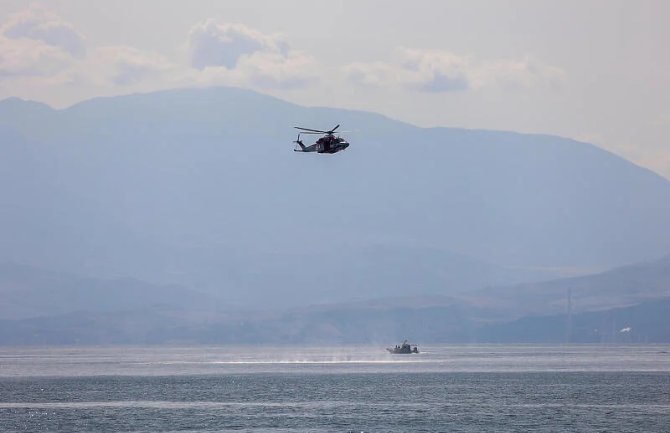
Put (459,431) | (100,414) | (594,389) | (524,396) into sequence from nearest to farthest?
1. (459,431)
2. (100,414)
3. (524,396)
4. (594,389)

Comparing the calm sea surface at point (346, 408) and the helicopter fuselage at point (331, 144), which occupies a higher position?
the helicopter fuselage at point (331, 144)

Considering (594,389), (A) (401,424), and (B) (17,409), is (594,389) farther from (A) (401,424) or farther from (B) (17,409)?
(B) (17,409)

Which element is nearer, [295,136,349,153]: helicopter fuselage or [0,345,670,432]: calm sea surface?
[0,345,670,432]: calm sea surface

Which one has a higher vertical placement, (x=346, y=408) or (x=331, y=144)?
(x=331, y=144)

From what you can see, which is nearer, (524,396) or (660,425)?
(660,425)

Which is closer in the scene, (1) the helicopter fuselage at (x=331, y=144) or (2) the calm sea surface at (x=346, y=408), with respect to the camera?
(2) the calm sea surface at (x=346, y=408)

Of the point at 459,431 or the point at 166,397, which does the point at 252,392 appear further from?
the point at 459,431

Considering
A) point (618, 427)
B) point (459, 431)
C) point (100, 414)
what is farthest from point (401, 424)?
point (100, 414)

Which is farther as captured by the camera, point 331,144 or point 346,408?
point 346,408

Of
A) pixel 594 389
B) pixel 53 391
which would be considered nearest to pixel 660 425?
pixel 594 389

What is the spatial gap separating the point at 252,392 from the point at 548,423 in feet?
206

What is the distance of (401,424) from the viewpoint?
132 m

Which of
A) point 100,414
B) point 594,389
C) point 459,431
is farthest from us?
point 594,389

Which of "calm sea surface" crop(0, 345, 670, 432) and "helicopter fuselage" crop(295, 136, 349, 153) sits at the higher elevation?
"helicopter fuselage" crop(295, 136, 349, 153)
